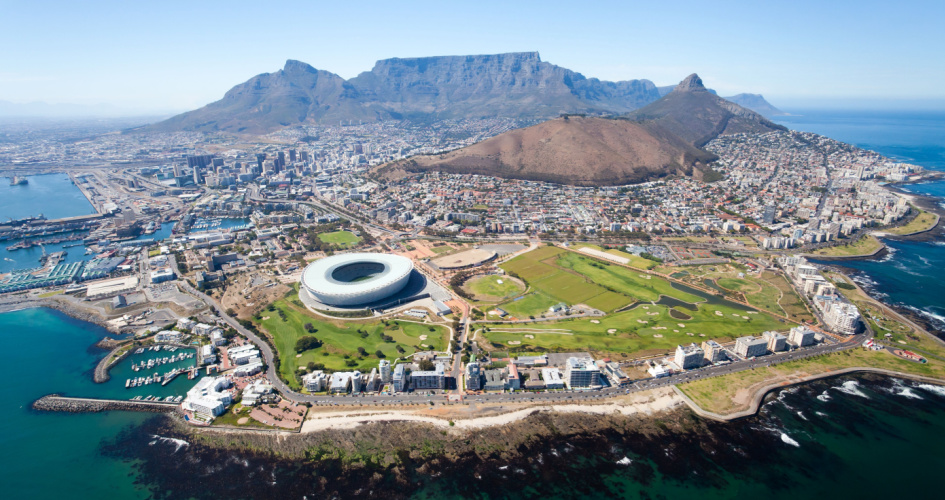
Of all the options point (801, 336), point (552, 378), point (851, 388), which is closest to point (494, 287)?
point (552, 378)

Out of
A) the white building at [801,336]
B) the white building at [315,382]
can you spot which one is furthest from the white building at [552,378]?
the white building at [801,336]

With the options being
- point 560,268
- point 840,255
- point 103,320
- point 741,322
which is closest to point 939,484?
point 741,322

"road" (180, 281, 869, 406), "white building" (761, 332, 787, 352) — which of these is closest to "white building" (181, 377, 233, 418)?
"road" (180, 281, 869, 406)

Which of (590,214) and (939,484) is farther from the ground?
(590,214)

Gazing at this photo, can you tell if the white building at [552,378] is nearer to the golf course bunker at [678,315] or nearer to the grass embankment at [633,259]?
the golf course bunker at [678,315]

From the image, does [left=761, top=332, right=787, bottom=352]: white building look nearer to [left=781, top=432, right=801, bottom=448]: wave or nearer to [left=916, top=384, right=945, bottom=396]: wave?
[left=916, top=384, right=945, bottom=396]: wave

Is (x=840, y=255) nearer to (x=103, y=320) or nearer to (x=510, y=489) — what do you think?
(x=510, y=489)
